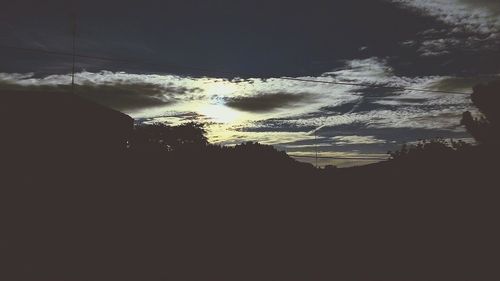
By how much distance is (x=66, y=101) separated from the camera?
3017 centimetres

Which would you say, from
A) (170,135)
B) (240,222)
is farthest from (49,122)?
(170,135)

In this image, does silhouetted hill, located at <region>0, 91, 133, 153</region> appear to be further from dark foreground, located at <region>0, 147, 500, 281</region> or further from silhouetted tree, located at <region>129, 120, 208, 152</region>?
silhouetted tree, located at <region>129, 120, 208, 152</region>

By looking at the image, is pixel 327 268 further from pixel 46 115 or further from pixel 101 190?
pixel 46 115

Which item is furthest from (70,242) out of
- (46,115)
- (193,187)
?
(46,115)

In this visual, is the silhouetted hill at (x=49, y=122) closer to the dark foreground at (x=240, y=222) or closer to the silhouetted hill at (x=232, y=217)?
the silhouetted hill at (x=232, y=217)

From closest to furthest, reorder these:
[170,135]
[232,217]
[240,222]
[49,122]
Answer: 1. [240,222]
2. [232,217]
3. [49,122]
4. [170,135]

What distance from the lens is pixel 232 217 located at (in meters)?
21.2

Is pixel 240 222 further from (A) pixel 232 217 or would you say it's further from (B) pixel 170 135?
(B) pixel 170 135

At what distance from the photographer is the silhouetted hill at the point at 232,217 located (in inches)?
612

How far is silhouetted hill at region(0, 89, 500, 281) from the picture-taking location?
51.0ft

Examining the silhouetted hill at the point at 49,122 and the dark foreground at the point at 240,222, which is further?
the silhouetted hill at the point at 49,122

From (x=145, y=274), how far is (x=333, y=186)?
14.4 m

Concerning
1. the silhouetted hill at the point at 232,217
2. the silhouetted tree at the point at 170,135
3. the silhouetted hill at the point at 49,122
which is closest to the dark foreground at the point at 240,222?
the silhouetted hill at the point at 232,217

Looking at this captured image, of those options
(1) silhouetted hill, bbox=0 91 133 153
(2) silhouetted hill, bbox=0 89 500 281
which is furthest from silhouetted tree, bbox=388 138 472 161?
(1) silhouetted hill, bbox=0 91 133 153
